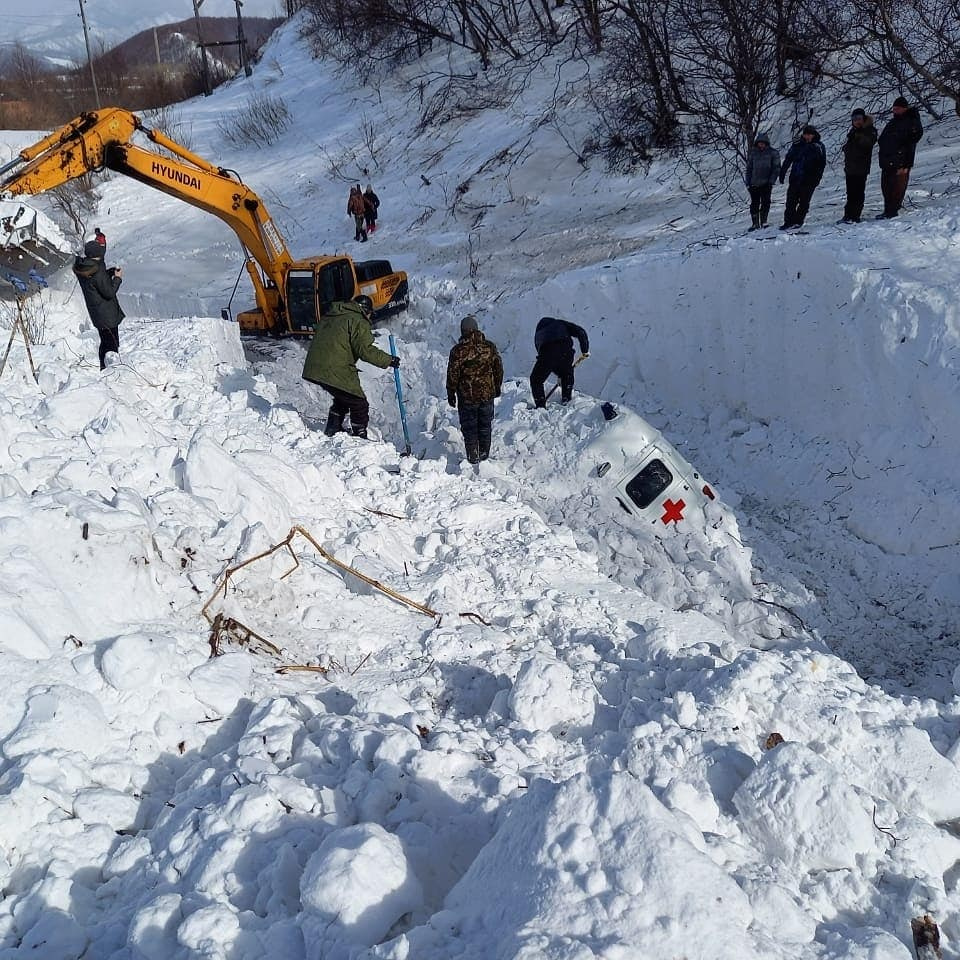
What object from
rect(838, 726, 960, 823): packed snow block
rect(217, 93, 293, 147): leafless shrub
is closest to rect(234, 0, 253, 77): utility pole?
rect(217, 93, 293, 147): leafless shrub

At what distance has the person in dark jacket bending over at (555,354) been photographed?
8000mm

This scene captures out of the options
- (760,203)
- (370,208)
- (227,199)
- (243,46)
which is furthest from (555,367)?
(243,46)

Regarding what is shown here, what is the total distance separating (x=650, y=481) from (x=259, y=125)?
24.5 metres

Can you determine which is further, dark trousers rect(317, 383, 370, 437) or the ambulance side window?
dark trousers rect(317, 383, 370, 437)

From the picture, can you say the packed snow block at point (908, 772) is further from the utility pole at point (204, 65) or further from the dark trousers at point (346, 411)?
the utility pole at point (204, 65)

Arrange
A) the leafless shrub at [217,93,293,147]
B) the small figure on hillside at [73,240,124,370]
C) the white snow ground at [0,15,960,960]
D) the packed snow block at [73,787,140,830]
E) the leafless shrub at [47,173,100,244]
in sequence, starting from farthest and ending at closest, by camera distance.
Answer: the leafless shrub at [217,93,293,147] < the leafless shrub at [47,173,100,244] < the small figure on hillside at [73,240,124,370] < the packed snow block at [73,787,140,830] < the white snow ground at [0,15,960,960]

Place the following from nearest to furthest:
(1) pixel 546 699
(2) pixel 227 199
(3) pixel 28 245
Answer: (1) pixel 546 699 < (2) pixel 227 199 < (3) pixel 28 245

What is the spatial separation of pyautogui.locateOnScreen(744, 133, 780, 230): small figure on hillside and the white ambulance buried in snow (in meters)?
5.16

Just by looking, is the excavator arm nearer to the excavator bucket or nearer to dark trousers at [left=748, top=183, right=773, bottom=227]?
the excavator bucket

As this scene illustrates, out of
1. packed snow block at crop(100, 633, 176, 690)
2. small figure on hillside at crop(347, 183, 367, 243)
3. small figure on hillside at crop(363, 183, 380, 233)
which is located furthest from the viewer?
small figure on hillside at crop(363, 183, 380, 233)

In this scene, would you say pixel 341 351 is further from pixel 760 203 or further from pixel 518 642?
pixel 760 203

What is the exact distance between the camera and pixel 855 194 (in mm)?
9219

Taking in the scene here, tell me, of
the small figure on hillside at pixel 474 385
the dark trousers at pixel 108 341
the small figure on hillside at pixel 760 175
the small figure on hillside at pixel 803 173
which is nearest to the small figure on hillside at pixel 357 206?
the small figure on hillside at pixel 760 175

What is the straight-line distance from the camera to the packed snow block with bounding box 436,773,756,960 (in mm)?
2289
